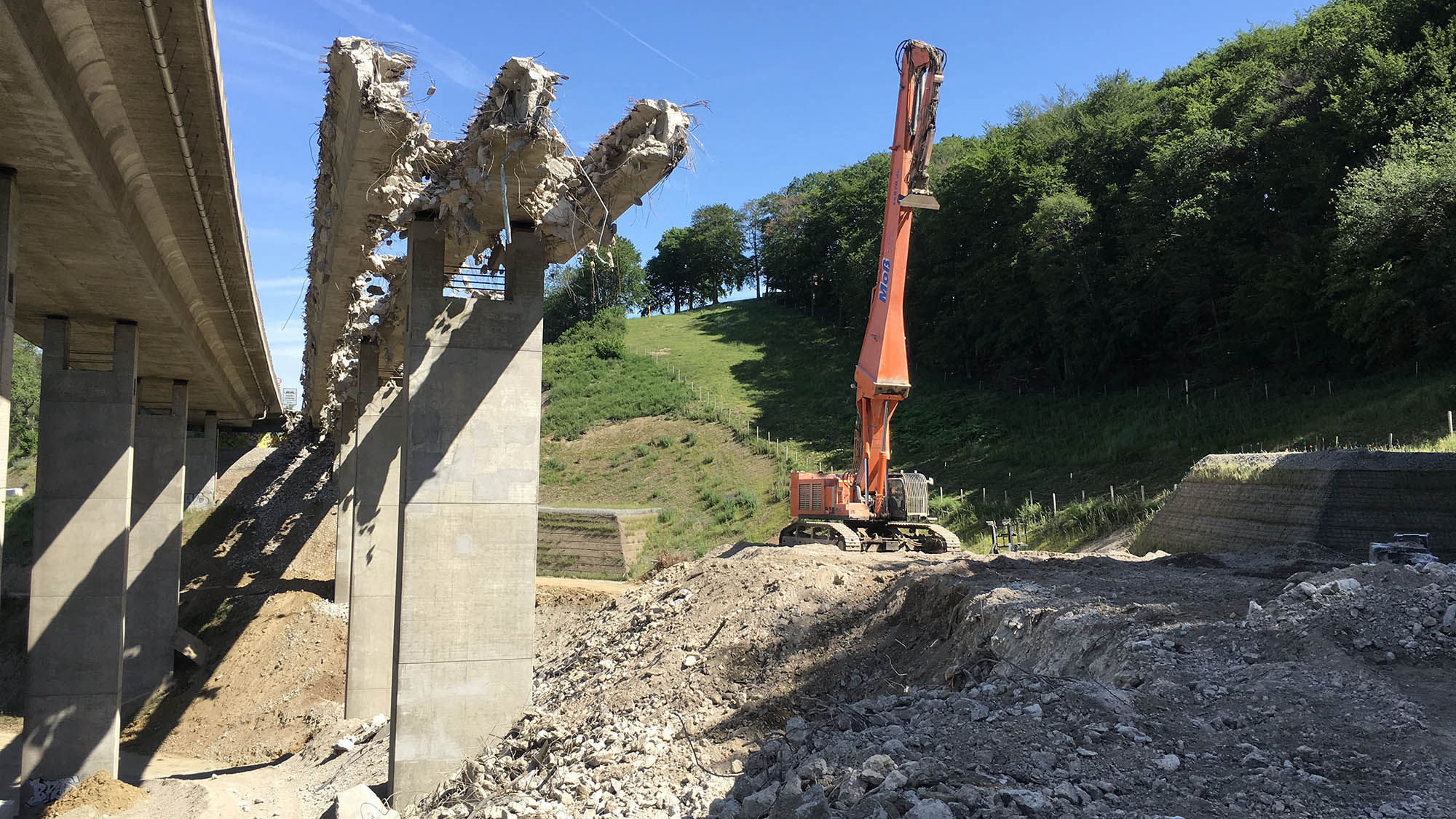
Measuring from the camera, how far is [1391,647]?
28.1 ft

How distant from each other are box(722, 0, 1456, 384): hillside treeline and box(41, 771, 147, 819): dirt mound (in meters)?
32.7

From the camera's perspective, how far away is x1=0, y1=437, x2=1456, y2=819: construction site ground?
6.40 m

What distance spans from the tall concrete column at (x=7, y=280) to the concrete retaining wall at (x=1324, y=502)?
20.5 m

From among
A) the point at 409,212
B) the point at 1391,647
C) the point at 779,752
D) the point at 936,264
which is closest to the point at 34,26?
the point at 409,212

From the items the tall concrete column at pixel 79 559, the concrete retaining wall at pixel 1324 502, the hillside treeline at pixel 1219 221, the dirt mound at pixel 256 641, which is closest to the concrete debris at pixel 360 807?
the tall concrete column at pixel 79 559

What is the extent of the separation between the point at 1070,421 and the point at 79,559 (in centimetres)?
3575

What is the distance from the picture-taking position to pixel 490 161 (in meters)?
10.7

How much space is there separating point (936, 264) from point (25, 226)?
1904 inches

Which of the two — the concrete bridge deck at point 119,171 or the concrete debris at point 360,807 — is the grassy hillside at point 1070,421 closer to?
the concrete debris at point 360,807

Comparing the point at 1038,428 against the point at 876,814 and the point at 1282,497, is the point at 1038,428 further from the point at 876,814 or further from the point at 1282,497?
the point at 876,814

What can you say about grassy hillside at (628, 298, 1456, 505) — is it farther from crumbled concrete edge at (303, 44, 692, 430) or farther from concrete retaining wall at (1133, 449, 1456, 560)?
crumbled concrete edge at (303, 44, 692, 430)

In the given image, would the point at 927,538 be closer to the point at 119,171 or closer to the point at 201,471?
the point at 119,171

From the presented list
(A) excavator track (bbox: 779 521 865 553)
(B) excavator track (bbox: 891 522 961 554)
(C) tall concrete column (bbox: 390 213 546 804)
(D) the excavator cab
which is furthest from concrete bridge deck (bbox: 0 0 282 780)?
(B) excavator track (bbox: 891 522 961 554)

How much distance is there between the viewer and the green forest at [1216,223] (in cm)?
2788
